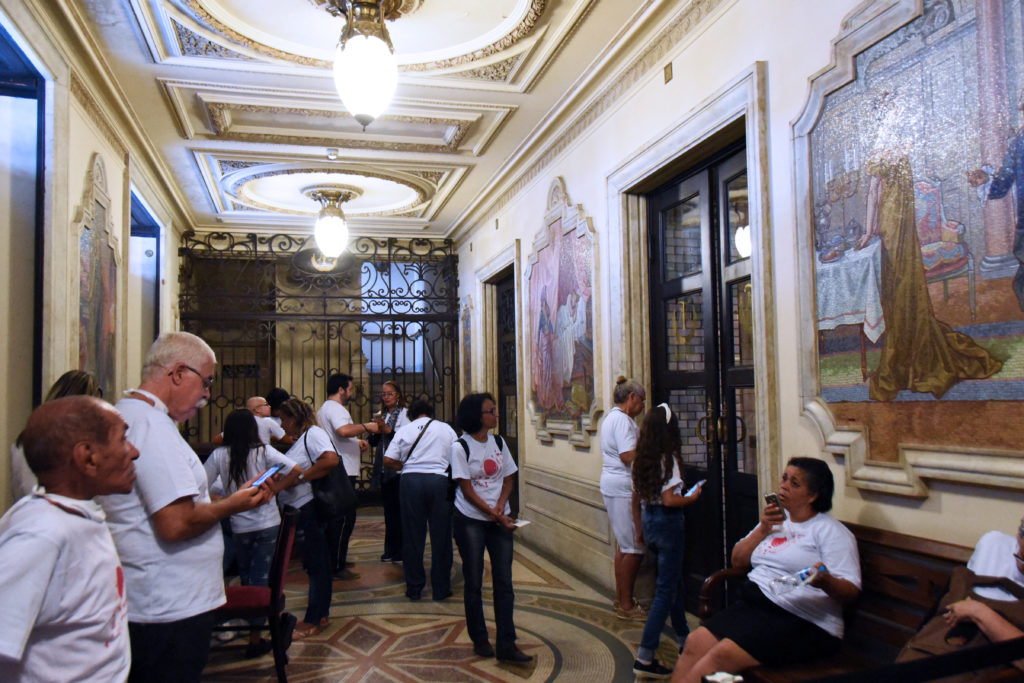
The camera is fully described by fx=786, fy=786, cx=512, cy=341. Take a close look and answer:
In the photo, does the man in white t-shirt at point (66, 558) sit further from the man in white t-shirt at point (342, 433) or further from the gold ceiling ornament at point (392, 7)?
the man in white t-shirt at point (342, 433)

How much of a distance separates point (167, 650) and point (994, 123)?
3225mm

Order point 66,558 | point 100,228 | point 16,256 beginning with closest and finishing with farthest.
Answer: point 66,558 → point 16,256 → point 100,228

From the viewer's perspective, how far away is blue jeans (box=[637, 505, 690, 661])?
4203mm

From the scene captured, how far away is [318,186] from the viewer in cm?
972

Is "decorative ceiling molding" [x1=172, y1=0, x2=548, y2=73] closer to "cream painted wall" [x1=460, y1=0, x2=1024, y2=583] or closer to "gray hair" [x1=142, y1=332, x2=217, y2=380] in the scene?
"cream painted wall" [x1=460, y1=0, x2=1024, y2=583]

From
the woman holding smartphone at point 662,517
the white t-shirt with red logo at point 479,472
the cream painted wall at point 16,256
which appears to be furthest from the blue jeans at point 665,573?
the cream painted wall at point 16,256

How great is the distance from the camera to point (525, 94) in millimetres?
6609

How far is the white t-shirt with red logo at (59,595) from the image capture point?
5.08 ft

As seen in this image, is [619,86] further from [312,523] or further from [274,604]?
[274,604]

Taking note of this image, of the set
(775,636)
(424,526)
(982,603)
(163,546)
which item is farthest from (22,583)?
(424,526)

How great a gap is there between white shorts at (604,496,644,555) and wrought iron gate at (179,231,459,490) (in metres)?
5.73

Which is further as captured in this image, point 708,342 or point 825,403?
point 708,342

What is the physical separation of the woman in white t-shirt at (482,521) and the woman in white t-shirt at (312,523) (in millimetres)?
1106

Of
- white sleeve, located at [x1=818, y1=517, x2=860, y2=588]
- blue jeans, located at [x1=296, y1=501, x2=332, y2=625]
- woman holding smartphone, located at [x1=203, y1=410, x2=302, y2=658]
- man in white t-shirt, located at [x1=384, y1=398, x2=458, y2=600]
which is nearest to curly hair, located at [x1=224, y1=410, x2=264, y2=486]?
woman holding smartphone, located at [x1=203, y1=410, x2=302, y2=658]
